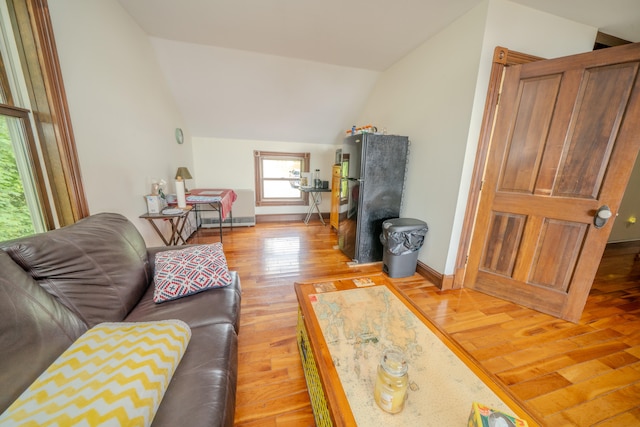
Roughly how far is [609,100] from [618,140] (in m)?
0.29

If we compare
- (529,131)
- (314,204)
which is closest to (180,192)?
(314,204)

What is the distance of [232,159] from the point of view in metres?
4.23

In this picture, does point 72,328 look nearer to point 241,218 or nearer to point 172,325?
point 172,325

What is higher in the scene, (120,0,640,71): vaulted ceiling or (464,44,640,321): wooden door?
(120,0,640,71): vaulted ceiling

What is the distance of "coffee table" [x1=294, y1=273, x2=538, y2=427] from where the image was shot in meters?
0.74

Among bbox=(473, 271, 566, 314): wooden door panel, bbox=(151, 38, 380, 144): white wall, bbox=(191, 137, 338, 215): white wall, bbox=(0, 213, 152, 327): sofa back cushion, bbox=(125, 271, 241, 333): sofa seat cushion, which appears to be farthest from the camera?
bbox=(191, 137, 338, 215): white wall

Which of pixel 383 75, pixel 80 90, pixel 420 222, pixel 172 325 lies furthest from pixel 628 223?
pixel 80 90

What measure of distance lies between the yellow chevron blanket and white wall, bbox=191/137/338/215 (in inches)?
145

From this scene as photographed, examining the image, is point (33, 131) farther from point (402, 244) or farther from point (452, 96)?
point (452, 96)

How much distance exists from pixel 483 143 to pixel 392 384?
211cm

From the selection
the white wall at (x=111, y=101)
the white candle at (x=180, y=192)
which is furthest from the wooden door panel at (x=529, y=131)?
the white wall at (x=111, y=101)

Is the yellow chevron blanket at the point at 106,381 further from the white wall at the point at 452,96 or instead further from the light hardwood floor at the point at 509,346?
the white wall at the point at 452,96

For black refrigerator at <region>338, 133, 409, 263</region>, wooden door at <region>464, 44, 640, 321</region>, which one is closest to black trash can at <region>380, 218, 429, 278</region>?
black refrigerator at <region>338, 133, 409, 263</region>

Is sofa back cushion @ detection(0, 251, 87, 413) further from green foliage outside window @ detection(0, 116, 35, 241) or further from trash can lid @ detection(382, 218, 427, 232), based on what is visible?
trash can lid @ detection(382, 218, 427, 232)
